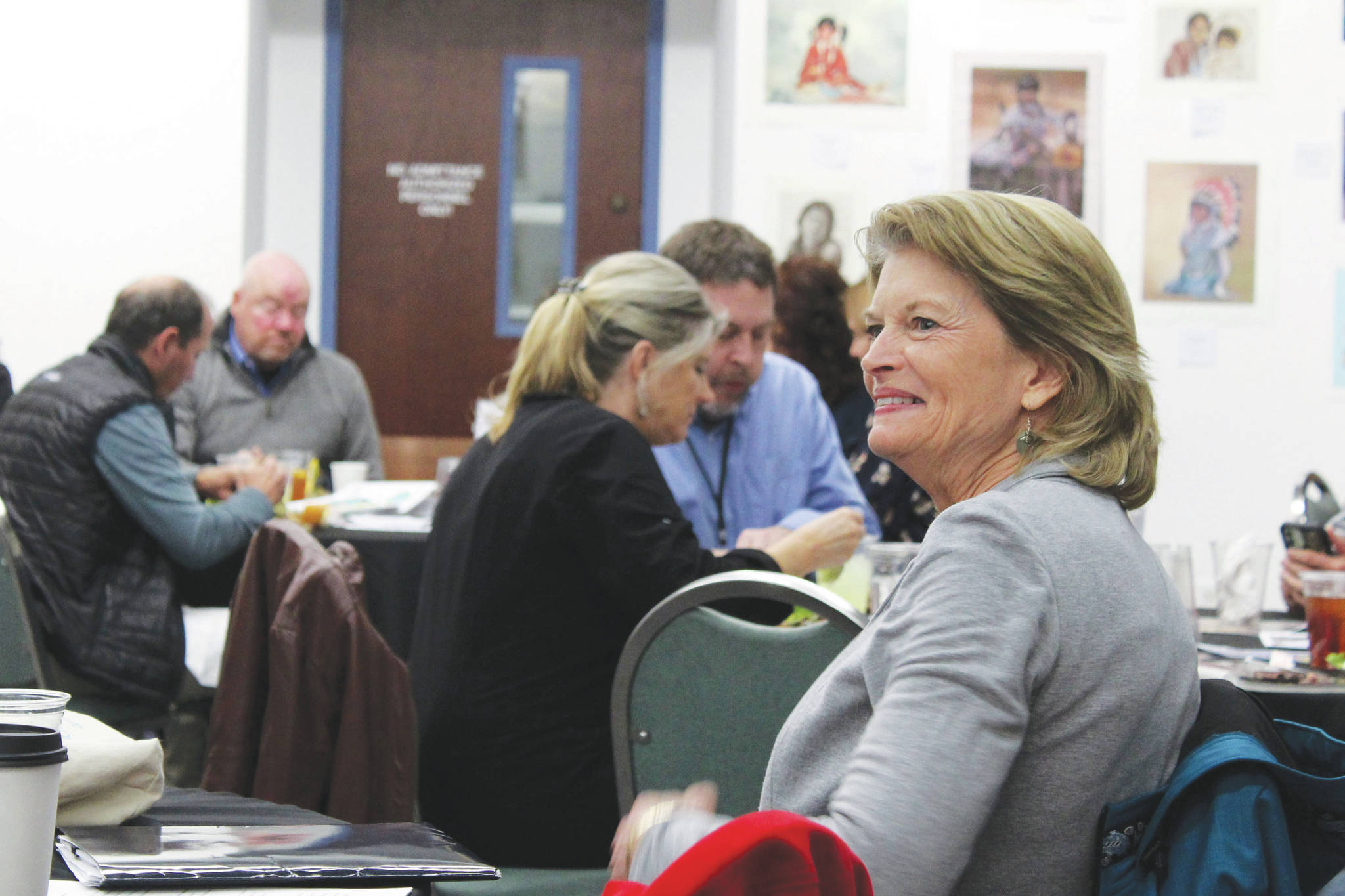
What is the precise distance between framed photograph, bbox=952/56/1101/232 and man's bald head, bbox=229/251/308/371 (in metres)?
2.44

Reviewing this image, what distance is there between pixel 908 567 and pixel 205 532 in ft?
8.00

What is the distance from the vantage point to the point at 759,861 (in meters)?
0.73

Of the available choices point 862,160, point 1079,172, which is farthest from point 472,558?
point 1079,172

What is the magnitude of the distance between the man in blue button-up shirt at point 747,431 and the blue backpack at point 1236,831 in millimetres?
2086

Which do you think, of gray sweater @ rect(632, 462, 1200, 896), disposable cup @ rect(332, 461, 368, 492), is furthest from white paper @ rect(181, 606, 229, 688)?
gray sweater @ rect(632, 462, 1200, 896)

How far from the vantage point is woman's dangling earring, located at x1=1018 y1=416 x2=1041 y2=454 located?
3.91 ft

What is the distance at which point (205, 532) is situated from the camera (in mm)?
3141

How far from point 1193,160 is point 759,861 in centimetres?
482

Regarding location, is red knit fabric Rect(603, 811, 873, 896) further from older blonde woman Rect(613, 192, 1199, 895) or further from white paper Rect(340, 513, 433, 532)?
white paper Rect(340, 513, 433, 532)

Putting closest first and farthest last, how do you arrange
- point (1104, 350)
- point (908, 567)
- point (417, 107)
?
point (908, 567) → point (1104, 350) → point (417, 107)

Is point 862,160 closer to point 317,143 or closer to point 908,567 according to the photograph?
point 317,143

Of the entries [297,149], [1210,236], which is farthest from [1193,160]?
[297,149]

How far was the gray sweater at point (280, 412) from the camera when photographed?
174 inches

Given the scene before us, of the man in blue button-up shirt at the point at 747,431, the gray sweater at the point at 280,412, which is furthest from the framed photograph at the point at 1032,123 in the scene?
the gray sweater at the point at 280,412
